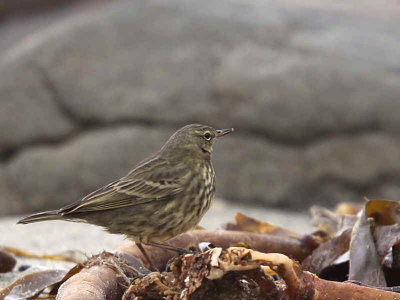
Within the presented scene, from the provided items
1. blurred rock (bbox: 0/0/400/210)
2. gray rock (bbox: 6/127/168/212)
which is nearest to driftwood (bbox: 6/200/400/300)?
blurred rock (bbox: 0/0/400/210)

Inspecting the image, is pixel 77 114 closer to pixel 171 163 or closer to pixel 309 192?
pixel 309 192

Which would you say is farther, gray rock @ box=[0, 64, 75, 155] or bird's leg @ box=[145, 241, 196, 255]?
gray rock @ box=[0, 64, 75, 155]

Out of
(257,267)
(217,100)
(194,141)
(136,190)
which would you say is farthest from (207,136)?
(217,100)

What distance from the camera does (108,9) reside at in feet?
36.4

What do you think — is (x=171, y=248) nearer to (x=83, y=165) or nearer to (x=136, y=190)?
(x=136, y=190)

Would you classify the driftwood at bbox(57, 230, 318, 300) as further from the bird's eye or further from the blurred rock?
the blurred rock

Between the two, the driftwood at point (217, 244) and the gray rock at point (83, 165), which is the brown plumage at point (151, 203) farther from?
the gray rock at point (83, 165)

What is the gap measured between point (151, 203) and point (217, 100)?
483 centimetres

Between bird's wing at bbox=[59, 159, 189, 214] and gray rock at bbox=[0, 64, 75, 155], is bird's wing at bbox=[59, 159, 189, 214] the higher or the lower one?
the higher one

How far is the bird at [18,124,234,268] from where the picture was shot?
4.84m

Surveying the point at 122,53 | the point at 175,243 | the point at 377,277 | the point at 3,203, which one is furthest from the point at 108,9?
the point at 377,277

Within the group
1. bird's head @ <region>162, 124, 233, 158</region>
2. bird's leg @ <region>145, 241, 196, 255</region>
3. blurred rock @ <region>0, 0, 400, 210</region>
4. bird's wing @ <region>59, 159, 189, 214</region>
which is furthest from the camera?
blurred rock @ <region>0, 0, 400, 210</region>

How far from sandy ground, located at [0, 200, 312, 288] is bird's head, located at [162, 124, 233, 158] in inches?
33.2

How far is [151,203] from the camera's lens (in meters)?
5.07
